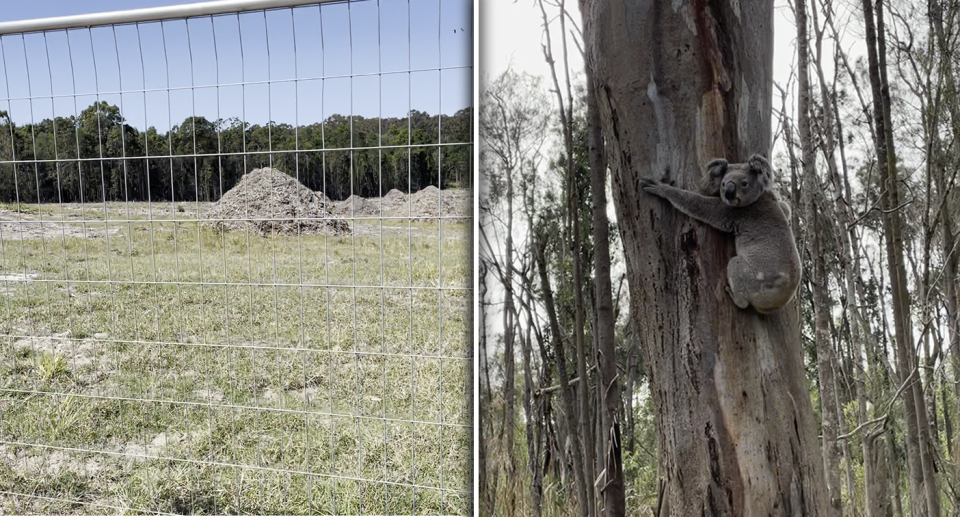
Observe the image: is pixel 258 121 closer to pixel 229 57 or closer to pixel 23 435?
pixel 229 57

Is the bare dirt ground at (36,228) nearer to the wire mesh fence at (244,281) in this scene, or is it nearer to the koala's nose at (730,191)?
the wire mesh fence at (244,281)

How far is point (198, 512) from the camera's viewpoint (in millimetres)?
2006

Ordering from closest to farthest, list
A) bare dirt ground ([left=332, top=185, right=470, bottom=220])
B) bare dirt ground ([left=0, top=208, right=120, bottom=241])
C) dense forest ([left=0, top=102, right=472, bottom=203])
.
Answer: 1. bare dirt ground ([left=332, top=185, right=470, bottom=220])
2. bare dirt ground ([left=0, top=208, right=120, bottom=241])
3. dense forest ([left=0, top=102, right=472, bottom=203])

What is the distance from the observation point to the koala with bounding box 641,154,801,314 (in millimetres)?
961

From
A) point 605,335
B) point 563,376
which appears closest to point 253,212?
point 563,376

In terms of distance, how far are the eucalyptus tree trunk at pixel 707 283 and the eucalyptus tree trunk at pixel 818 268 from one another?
1.93 ft

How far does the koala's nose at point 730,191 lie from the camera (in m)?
0.96

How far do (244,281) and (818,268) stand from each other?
8.40 ft

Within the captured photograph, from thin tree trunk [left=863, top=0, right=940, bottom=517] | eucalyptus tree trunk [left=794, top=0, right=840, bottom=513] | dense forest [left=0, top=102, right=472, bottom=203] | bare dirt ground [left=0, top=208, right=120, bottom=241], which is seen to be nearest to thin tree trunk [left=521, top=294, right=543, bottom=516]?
eucalyptus tree trunk [left=794, top=0, right=840, bottom=513]

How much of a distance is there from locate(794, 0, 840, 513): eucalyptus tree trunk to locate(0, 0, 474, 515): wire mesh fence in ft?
2.68

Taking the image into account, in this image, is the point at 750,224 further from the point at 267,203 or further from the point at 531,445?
the point at 267,203

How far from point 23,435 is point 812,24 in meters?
2.83

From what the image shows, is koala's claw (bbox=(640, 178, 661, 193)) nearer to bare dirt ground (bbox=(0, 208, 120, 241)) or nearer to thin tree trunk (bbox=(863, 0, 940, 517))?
thin tree trunk (bbox=(863, 0, 940, 517))

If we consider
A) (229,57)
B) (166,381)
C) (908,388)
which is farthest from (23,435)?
(908,388)
